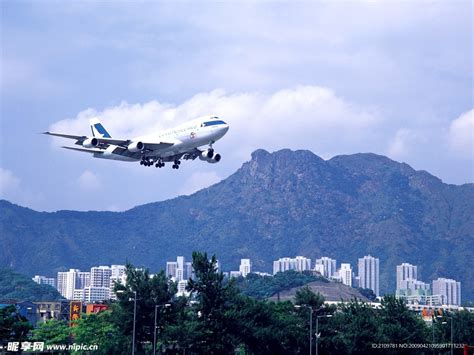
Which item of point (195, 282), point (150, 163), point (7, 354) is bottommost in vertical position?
point (7, 354)

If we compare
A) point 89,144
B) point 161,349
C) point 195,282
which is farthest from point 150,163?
point 161,349

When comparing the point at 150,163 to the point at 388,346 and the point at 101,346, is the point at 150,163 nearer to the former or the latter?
the point at 101,346

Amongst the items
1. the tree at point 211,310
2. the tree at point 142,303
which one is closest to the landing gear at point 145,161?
the tree at point 142,303

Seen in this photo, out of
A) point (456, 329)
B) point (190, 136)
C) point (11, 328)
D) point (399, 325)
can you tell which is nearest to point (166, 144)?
point (190, 136)

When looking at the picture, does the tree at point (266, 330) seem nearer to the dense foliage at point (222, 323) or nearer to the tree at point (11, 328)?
the dense foliage at point (222, 323)

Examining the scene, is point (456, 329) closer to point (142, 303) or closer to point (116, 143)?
point (142, 303)

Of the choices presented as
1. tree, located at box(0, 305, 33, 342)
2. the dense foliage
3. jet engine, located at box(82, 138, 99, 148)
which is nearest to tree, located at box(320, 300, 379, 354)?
the dense foliage
